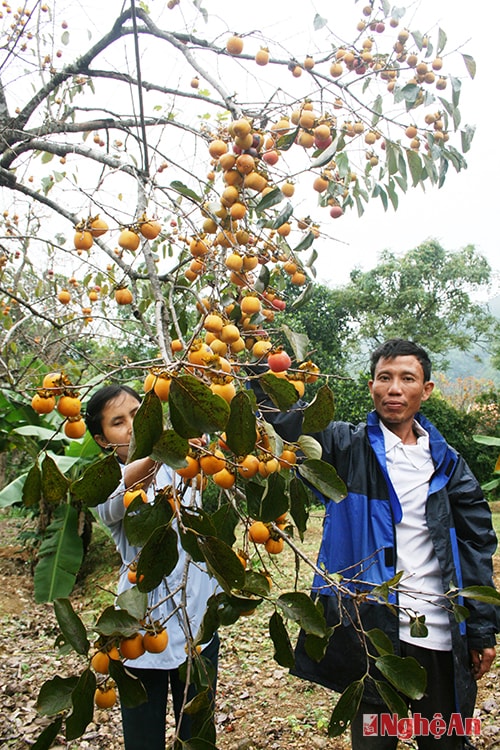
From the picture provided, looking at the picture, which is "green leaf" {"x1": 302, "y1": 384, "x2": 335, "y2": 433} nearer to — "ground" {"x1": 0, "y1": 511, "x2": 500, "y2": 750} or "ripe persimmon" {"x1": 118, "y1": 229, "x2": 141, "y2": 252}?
"ripe persimmon" {"x1": 118, "y1": 229, "x2": 141, "y2": 252}

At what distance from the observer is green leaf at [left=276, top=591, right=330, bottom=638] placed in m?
0.73

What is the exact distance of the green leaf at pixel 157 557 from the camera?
58 centimetres

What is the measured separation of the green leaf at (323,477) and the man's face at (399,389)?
80cm

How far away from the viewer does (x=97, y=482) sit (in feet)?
1.96

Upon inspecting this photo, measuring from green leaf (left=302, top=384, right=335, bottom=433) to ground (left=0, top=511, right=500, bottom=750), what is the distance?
1523 mm

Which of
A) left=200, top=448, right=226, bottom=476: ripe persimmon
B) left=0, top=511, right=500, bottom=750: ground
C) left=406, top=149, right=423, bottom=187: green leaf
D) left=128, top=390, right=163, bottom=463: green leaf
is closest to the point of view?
left=128, top=390, right=163, bottom=463: green leaf

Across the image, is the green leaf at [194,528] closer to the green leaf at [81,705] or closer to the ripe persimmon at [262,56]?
the green leaf at [81,705]

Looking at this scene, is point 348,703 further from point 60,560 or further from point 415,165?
point 60,560

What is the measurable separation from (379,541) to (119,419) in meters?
0.73

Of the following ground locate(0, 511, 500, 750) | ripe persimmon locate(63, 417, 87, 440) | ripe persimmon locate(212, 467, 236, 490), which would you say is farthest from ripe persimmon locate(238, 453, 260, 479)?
ground locate(0, 511, 500, 750)


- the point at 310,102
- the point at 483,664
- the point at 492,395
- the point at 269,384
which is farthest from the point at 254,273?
the point at 492,395

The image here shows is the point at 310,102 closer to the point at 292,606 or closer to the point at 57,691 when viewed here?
the point at 292,606

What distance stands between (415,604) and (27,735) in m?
1.84

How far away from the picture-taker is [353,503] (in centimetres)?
142
